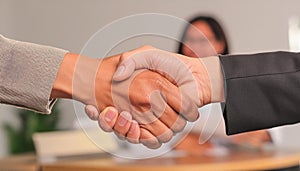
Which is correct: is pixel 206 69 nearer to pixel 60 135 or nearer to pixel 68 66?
pixel 68 66

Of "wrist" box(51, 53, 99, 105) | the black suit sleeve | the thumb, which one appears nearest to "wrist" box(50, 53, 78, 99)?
"wrist" box(51, 53, 99, 105)

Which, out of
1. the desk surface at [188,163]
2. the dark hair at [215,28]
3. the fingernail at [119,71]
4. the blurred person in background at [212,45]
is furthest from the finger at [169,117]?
the dark hair at [215,28]

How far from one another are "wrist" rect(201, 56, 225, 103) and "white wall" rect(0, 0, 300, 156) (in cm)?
317

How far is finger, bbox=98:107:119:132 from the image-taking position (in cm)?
147

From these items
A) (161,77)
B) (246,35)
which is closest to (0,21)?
(246,35)

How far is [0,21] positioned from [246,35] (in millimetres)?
2021

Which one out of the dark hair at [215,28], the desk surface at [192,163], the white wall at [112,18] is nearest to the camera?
the desk surface at [192,163]

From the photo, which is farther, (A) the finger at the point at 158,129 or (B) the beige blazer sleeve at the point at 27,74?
(A) the finger at the point at 158,129

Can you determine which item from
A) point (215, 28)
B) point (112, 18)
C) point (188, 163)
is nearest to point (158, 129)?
point (188, 163)

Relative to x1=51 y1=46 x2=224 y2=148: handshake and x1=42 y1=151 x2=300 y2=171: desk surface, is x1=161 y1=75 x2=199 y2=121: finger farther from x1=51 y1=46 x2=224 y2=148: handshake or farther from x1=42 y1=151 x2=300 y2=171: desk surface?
x1=42 y1=151 x2=300 y2=171: desk surface

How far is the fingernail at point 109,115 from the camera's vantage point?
148 cm

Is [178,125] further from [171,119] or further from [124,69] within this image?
[124,69]

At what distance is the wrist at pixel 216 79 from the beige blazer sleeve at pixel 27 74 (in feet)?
1.09

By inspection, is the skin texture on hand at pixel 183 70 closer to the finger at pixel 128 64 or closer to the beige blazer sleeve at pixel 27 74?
the finger at pixel 128 64
